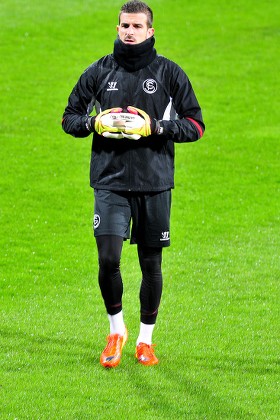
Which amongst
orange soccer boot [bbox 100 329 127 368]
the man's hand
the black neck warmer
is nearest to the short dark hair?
the black neck warmer

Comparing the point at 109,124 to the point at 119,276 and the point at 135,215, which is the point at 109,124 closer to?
the point at 135,215

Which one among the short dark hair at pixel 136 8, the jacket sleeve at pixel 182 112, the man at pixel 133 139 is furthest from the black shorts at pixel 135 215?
the short dark hair at pixel 136 8

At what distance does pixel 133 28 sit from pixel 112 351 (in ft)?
8.10

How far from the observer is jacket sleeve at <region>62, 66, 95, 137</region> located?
27.3ft

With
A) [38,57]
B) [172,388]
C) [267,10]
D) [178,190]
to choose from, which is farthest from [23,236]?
[267,10]

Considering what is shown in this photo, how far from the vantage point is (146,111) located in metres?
8.26

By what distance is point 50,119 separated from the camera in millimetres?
18469

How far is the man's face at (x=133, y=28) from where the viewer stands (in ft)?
26.7

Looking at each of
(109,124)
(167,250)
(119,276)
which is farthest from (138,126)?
(167,250)

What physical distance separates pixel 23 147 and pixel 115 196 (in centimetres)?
878

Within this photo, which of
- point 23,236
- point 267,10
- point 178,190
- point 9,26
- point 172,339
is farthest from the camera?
point 267,10

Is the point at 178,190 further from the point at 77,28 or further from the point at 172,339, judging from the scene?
the point at 77,28

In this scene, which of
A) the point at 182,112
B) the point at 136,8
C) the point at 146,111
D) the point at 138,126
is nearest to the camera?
the point at 138,126

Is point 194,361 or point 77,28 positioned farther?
point 77,28
